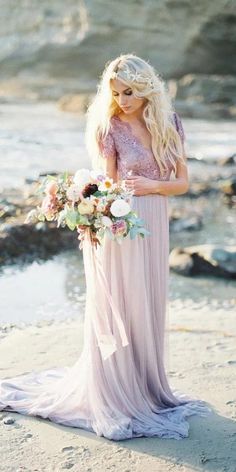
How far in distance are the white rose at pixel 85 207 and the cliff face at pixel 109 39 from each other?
46685 mm

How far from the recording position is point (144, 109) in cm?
397

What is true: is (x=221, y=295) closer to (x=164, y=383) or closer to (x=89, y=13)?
(x=164, y=383)

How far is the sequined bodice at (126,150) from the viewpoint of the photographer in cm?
398

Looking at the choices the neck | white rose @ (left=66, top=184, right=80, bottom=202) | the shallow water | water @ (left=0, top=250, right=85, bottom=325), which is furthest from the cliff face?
white rose @ (left=66, top=184, right=80, bottom=202)

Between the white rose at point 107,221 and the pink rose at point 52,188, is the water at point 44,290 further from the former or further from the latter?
the white rose at point 107,221

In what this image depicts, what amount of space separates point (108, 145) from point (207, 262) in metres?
4.70

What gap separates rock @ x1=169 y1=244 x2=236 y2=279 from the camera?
841 cm

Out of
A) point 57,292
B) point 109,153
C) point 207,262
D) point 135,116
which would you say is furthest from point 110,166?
point 207,262

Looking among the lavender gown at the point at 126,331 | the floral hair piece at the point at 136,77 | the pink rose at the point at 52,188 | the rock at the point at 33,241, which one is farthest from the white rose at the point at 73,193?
the rock at the point at 33,241

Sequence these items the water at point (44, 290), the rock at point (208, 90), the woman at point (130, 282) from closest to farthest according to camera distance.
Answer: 1. the woman at point (130, 282)
2. the water at point (44, 290)
3. the rock at point (208, 90)

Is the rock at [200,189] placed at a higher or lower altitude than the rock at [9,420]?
higher

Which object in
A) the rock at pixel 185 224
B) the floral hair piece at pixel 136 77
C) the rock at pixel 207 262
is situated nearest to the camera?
the floral hair piece at pixel 136 77

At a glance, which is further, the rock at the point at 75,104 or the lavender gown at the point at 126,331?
the rock at the point at 75,104

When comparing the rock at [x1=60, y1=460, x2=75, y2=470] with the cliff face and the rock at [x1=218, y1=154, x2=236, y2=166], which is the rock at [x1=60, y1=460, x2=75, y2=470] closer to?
the rock at [x1=218, y1=154, x2=236, y2=166]
